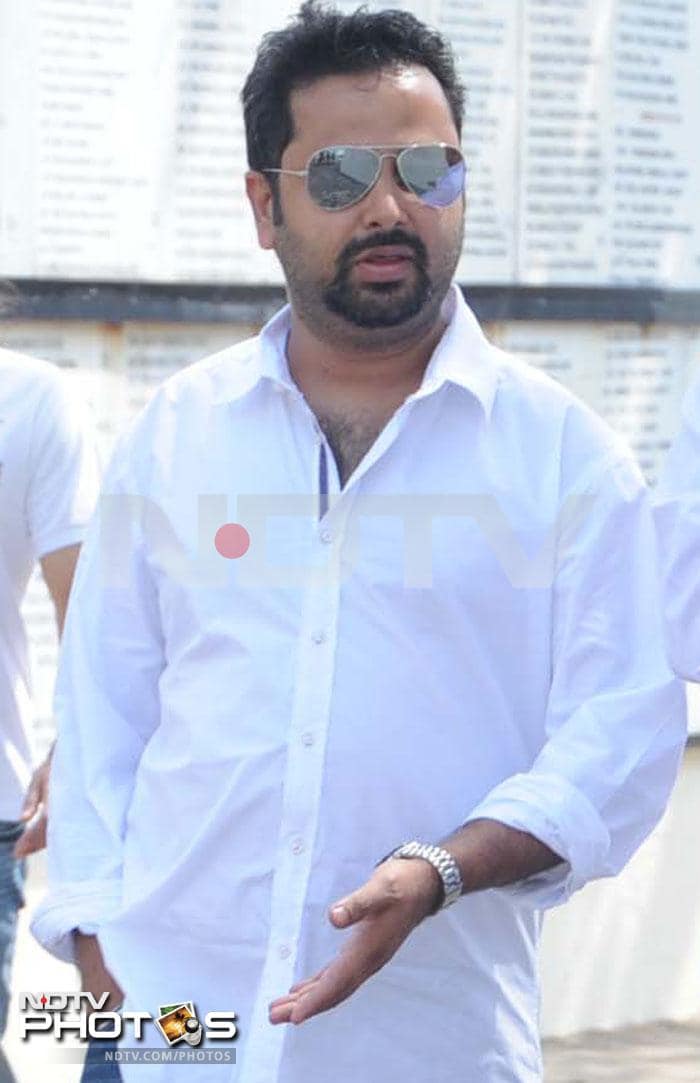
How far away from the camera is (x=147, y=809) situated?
10.5 feet

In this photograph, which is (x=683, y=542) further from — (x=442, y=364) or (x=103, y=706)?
(x=103, y=706)

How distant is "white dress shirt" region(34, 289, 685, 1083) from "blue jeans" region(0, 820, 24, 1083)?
894 millimetres

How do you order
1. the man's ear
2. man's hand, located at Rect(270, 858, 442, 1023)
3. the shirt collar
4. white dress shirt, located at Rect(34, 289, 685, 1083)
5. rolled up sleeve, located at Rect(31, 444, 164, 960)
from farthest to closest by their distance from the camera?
the man's ear
rolled up sleeve, located at Rect(31, 444, 164, 960)
the shirt collar
white dress shirt, located at Rect(34, 289, 685, 1083)
man's hand, located at Rect(270, 858, 442, 1023)

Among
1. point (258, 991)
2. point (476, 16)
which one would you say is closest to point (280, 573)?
point (258, 991)

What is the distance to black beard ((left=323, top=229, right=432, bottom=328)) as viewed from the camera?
315 centimetres

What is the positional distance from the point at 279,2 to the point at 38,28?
0.61 metres

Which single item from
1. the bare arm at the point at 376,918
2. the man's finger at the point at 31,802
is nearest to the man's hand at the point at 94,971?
the bare arm at the point at 376,918

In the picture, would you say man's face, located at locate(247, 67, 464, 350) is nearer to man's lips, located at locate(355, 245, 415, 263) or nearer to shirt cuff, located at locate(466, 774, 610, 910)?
man's lips, located at locate(355, 245, 415, 263)

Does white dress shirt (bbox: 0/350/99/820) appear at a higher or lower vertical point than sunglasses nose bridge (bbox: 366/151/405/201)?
lower

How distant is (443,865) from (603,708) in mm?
312

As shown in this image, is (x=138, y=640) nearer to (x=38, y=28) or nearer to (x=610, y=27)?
(x=38, y=28)

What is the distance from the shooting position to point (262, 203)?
11.4ft

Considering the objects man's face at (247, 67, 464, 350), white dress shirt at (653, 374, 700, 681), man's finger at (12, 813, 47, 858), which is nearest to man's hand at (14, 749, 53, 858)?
man's finger at (12, 813, 47, 858)

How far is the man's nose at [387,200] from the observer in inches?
124
